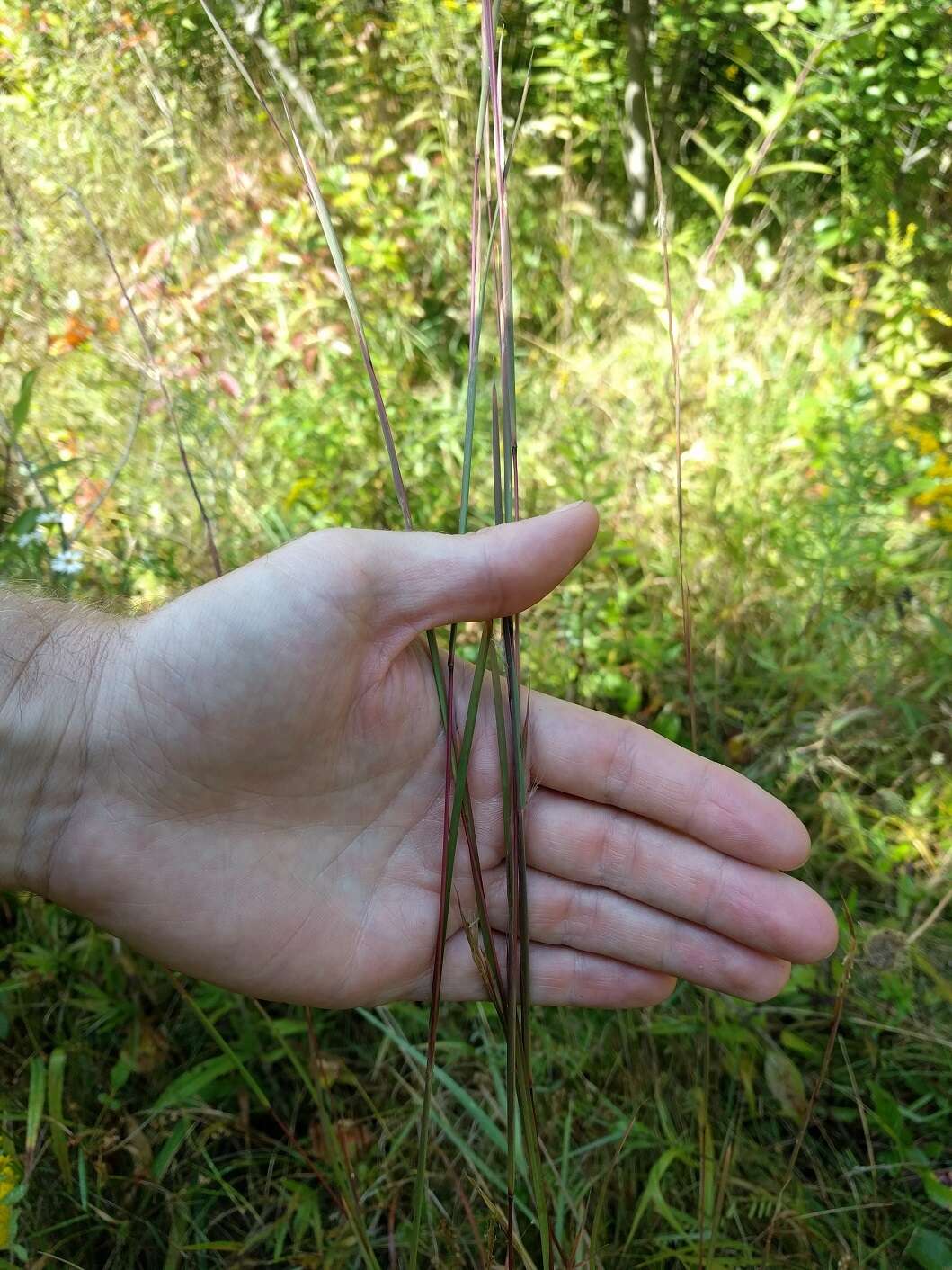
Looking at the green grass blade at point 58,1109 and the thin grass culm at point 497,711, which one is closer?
the thin grass culm at point 497,711

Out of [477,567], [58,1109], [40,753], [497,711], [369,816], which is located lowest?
[58,1109]

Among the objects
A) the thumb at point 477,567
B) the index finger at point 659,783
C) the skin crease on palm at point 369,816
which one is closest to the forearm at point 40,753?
the skin crease on palm at point 369,816

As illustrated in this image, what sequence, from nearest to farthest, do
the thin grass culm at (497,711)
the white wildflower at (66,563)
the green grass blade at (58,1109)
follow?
1. the thin grass culm at (497,711)
2. the green grass blade at (58,1109)
3. the white wildflower at (66,563)

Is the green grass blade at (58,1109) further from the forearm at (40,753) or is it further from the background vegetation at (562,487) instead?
the forearm at (40,753)

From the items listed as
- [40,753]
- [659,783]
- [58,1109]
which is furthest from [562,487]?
[58,1109]

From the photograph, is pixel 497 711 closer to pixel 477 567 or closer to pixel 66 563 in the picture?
pixel 477 567

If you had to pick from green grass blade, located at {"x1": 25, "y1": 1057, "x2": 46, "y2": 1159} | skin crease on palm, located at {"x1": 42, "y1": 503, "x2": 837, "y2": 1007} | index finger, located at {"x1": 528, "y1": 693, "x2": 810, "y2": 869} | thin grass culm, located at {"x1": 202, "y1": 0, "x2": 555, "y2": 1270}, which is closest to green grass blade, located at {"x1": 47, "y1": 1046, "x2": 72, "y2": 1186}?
green grass blade, located at {"x1": 25, "y1": 1057, "x2": 46, "y2": 1159}

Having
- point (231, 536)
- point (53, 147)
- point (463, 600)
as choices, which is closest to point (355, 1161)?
point (463, 600)
